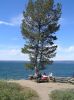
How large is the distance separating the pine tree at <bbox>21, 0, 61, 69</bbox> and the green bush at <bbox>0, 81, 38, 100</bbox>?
37.6ft

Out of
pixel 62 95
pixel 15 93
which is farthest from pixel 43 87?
pixel 62 95

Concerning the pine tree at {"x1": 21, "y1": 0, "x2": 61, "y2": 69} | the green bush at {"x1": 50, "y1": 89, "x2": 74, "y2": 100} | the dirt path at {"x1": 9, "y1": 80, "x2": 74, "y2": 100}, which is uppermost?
the pine tree at {"x1": 21, "y1": 0, "x2": 61, "y2": 69}

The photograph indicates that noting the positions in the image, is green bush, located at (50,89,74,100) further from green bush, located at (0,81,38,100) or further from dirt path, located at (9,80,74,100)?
green bush, located at (0,81,38,100)

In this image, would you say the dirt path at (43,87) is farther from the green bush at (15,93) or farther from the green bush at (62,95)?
the green bush at (15,93)

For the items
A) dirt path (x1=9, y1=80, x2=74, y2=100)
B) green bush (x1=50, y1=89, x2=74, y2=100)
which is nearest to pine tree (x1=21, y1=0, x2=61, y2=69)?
dirt path (x1=9, y1=80, x2=74, y2=100)

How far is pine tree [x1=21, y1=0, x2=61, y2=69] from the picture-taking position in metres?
51.7

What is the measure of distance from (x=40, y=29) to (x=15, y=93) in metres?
18.0

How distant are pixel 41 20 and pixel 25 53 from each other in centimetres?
475

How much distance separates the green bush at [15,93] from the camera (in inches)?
1331

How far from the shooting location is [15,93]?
117 feet

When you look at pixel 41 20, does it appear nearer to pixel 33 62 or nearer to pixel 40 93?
pixel 33 62

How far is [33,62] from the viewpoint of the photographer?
173 ft

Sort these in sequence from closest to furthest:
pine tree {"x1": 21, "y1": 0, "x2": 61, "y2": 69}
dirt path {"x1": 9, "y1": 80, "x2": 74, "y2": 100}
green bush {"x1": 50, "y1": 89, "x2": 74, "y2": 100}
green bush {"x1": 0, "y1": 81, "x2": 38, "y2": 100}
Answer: green bush {"x1": 0, "y1": 81, "x2": 38, "y2": 100} → green bush {"x1": 50, "y1": 89, "x2": 74, "y2": 100} → dirt path {"x1": 9, "y1": 80, "x2": 74, "y2": 100} → pine tree {"x1": 21, "y1": 0, "x2": 61, "y2": 69}

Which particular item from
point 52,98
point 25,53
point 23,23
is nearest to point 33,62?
point 25,53
